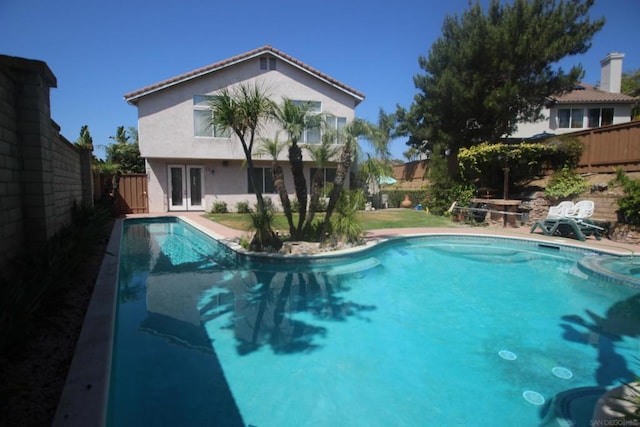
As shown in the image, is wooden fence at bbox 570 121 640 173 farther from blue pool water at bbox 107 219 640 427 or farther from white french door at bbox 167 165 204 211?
white french door at bbox 167 165 204 211

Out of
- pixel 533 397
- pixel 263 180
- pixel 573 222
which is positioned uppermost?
pixel 263 180

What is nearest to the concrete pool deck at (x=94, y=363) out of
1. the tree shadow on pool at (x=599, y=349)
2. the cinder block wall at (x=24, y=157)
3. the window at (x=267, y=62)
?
the cinder block wall at (x=24, y=157)

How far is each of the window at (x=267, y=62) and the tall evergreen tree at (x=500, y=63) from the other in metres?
9.82

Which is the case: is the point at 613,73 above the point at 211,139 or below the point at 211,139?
above

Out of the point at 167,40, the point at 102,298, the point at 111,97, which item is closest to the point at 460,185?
the point at 167,40

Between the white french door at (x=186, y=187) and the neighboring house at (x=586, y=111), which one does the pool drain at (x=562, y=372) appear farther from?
the neighboring house at (x=586, y=111)

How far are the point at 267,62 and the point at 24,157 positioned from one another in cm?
1670

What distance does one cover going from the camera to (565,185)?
14109 mm

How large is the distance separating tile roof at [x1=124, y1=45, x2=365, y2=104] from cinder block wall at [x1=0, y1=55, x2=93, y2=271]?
44.0 ft

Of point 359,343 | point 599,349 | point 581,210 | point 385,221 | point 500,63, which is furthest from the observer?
point 500,63

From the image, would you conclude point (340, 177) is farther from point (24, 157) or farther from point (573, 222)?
point (573, 222)

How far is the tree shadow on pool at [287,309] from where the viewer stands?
480cm

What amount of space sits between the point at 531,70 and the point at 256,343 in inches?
827

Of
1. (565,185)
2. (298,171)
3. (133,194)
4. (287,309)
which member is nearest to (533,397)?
(287,309)
